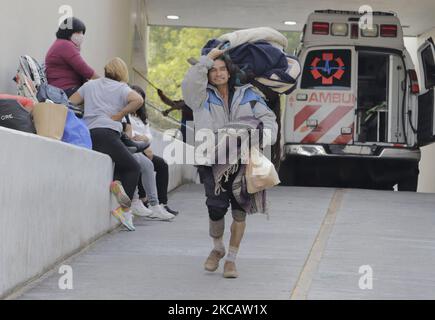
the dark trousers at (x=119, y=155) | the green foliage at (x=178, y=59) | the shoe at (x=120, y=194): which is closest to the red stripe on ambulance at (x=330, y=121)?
the dark trousers at (x=119, y=155)

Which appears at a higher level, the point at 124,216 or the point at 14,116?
the point at 14,116

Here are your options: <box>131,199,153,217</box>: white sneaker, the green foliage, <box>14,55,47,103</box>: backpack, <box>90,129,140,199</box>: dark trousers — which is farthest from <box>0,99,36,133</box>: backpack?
the green foliage

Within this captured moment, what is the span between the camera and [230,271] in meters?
7.07

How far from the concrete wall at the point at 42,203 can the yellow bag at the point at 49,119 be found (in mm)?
290

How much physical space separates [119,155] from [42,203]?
9.40 feet

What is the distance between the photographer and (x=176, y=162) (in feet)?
51.2

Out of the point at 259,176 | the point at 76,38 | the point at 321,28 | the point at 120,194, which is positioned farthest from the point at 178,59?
the point at 259,176

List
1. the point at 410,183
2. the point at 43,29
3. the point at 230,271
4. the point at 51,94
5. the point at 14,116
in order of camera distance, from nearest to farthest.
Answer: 1. the point at 230,271
2. the point at 14,116
3. the point at 51,94
4. the point at 43,29
5. the point at 410,183

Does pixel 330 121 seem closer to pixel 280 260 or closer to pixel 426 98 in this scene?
pixel 426 98

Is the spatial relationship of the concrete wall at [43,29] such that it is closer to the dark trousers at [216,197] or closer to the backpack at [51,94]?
the backpack at [51,94]

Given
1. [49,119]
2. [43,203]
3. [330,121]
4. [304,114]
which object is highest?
[49,119]

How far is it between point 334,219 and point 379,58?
687 centimetres

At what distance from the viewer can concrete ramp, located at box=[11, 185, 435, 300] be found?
21.3 ft

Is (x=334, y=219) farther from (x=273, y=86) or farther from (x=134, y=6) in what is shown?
(x=134, y=6)
